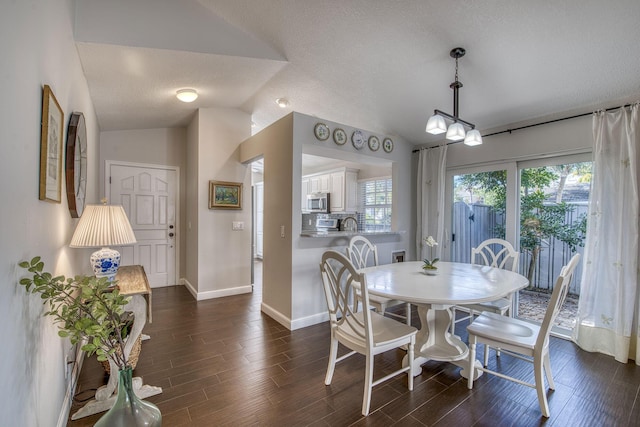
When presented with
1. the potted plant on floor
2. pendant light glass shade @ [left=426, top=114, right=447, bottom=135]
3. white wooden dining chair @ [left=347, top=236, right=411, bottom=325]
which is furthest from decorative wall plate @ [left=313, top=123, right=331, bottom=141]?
the potted plant on floor

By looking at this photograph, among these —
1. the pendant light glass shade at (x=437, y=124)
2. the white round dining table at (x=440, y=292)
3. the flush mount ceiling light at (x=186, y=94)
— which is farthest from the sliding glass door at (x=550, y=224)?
the flush mount ceiling light at (x=186, y=94)

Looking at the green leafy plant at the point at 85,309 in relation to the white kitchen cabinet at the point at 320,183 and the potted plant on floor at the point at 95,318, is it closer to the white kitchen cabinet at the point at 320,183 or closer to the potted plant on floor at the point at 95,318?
the potted plant on floor at the point at 95,318

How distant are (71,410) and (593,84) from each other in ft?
15.3

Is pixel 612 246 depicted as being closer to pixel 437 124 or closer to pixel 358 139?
pixel 437 124

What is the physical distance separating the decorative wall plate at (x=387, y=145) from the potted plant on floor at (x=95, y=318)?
135 inches

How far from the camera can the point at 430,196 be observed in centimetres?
418

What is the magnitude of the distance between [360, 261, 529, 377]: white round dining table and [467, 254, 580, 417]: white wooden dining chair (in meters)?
0.24

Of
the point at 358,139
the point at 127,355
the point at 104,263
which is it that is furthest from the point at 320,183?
the point at 127,355

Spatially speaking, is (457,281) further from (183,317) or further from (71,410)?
(183,317)

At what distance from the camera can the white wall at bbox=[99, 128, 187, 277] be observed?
14.5 ft

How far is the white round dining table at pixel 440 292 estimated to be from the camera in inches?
75.7

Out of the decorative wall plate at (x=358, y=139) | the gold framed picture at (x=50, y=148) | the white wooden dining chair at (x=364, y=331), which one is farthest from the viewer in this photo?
the decorative wall plate at (x=358, y=139)

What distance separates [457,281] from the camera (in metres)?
2.31

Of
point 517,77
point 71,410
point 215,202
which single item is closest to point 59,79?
point 71,410
